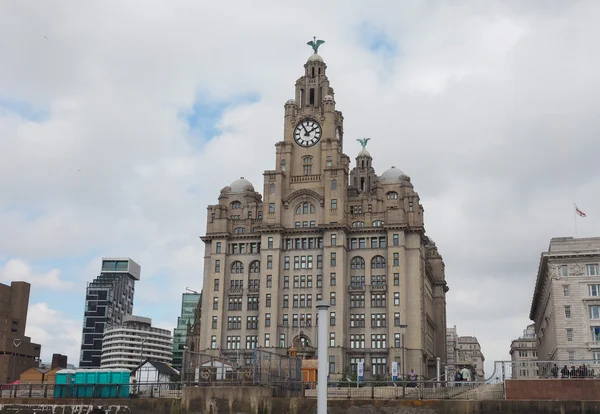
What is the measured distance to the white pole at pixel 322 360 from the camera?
87.6 ft

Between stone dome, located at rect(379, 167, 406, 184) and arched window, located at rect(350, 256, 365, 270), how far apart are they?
60.9ft

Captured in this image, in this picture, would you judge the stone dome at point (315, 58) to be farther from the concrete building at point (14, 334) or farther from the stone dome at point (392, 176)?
the concrete building at point (14, 334)

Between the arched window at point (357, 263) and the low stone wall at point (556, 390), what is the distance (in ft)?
235

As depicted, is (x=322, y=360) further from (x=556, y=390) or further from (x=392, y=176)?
(x=392, y=176)

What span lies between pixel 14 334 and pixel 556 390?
170 meters

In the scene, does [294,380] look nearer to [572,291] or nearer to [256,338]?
[572,291]

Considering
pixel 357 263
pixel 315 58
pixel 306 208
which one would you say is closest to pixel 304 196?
pixel 306 208

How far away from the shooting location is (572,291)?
3797 inches

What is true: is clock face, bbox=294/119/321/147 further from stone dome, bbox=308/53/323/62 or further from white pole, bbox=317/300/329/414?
white pole, bbox=317/300/329/414

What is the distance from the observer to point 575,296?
96.1m

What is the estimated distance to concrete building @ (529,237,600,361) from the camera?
9400 centimetres

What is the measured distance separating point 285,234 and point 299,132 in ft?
67.8

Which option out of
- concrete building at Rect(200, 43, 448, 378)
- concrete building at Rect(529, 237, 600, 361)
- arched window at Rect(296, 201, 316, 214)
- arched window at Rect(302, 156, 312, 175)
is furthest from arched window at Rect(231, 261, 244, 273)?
concrete building at Rect(529, 237, 600, 361)

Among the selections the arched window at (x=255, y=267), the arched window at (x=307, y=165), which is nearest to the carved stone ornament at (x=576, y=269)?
the arched window at (x=307, y=165)
